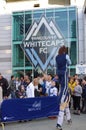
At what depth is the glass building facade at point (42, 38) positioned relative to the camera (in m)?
36.6

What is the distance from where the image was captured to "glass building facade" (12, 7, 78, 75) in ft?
120

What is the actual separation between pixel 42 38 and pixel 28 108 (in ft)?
81.7

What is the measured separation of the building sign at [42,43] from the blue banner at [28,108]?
2224 centimetres

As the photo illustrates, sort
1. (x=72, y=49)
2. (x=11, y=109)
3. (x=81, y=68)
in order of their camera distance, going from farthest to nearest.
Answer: (x=72, y=49)
(x=81, y=68)
(x=11, y=109)

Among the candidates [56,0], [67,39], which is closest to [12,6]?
[56,0]

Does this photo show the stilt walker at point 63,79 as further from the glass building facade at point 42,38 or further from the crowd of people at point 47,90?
the glass building facade at point 42,38

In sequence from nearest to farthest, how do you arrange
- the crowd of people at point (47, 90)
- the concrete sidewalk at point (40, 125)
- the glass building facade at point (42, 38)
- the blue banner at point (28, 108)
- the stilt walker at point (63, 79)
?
the stilt walker at point (63, 79)
the concrete sidewalk at point (40, 125)
the blue banner at point (28, 108)
the crowd of people at point (47, 90)
the glass building facade at point (42, 38)

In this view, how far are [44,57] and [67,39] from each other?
2824 millimetres

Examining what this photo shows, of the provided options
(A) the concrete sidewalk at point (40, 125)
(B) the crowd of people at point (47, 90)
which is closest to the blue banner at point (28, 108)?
(A) the concrete sidewalk at point (40, 125)

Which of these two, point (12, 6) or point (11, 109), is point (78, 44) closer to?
point (12, 6)

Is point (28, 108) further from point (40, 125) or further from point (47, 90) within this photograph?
point (47, 90)

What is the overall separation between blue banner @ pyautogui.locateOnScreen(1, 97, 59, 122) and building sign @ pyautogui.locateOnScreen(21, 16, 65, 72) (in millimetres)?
22237

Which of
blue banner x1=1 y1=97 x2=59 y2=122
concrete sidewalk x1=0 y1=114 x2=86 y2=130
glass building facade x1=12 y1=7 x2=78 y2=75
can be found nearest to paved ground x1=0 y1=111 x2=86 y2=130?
concrete sidewalk x1=0 y1=114 x2=86 y2=130

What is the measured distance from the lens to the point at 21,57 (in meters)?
37.7
